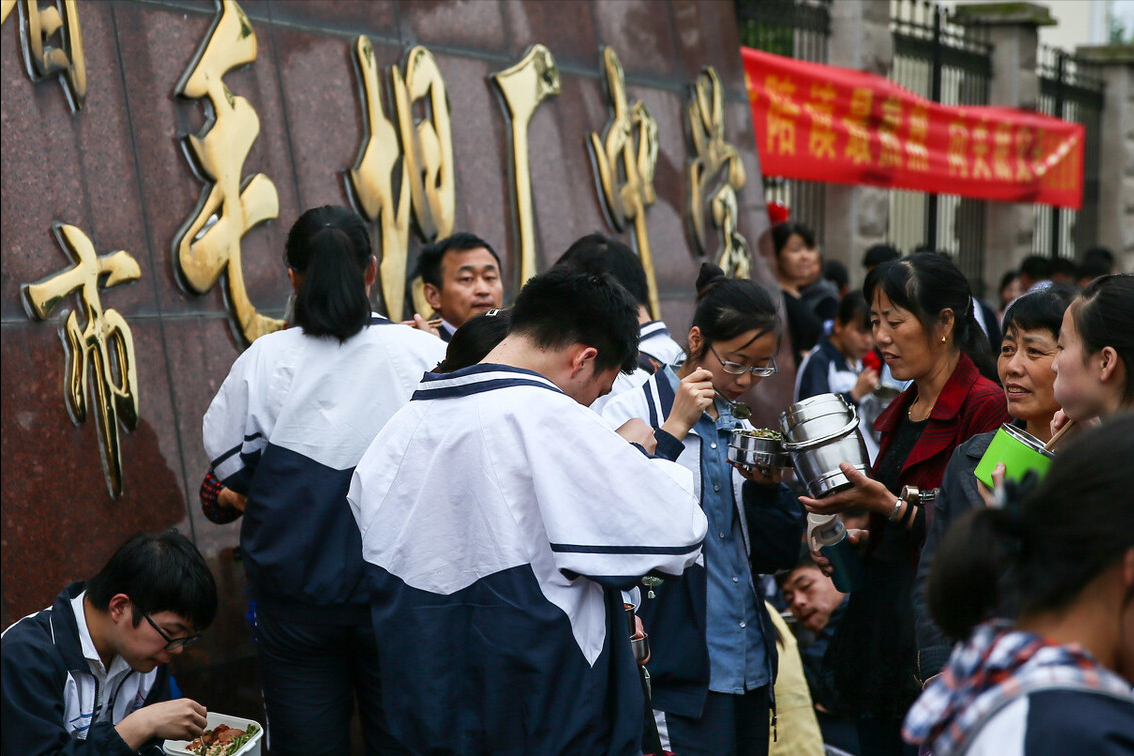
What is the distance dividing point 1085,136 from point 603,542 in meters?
15.7

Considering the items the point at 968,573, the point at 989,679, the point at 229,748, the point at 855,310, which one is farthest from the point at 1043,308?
the point at 855,310

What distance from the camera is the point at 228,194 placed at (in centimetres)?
463

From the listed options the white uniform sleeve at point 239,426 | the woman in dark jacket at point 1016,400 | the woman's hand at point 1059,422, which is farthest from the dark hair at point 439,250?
the woman's hand at point 1059,422

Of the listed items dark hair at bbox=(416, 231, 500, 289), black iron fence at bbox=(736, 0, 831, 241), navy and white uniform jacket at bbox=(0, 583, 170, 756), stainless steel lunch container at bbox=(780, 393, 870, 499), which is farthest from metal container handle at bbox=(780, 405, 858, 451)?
black iron fence at bbox=(736, 0, 831, 241)

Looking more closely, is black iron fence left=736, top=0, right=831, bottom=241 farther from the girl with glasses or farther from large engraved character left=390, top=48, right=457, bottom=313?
the girl with glasses

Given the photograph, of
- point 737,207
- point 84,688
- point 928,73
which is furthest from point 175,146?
point 928,73

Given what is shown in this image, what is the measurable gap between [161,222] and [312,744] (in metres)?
1.97

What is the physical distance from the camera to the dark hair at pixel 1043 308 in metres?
3.11

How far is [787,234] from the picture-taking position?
785 cm

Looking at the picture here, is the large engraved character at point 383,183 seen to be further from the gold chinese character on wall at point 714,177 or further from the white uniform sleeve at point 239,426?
the gold chinese character on wall at point 714,177

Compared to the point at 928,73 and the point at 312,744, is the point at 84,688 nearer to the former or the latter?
the point at 312,744

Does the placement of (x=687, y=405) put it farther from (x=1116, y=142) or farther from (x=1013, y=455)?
(x=1116, y=142)

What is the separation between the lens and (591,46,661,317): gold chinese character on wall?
646cm

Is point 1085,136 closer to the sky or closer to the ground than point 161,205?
closer to the ground
